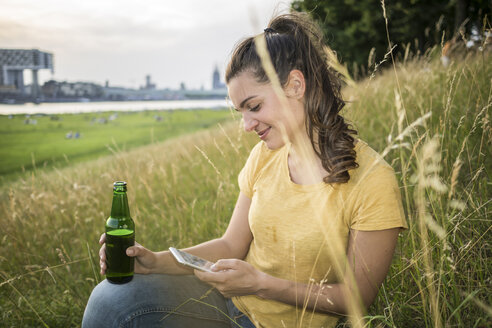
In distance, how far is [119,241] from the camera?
5.30 feet

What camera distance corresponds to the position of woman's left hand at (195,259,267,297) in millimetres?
1271

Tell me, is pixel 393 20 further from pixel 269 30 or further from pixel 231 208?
pixel 269 30

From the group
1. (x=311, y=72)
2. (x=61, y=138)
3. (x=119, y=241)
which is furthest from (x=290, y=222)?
(x=61, y=138)

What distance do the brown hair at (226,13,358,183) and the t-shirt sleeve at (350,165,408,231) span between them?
0.63 feet

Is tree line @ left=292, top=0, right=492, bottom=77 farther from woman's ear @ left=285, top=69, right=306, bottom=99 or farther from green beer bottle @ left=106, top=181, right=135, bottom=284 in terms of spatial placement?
green beer bottle @ left=106, top=181, right=135, bottom=284

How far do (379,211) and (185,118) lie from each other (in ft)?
91.4

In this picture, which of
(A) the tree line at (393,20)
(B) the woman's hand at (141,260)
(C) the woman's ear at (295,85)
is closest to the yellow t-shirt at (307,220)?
(C) the woman's ear at (295,85)

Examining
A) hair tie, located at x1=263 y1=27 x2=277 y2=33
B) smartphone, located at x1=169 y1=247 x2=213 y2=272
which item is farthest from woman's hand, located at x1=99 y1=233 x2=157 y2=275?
hair tie, located at x1=263 y1=27 x2=277 y2=33

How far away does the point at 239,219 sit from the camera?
6.01 feet

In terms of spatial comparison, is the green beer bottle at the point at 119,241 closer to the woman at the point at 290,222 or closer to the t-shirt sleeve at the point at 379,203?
the woman at the point at 290,222

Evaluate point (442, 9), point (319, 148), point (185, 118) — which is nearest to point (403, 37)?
point (442, 9)

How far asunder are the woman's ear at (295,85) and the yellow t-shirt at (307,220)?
295 millimetres

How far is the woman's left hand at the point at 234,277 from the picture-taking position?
1.27 m

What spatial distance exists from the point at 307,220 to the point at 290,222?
0.08 metres
